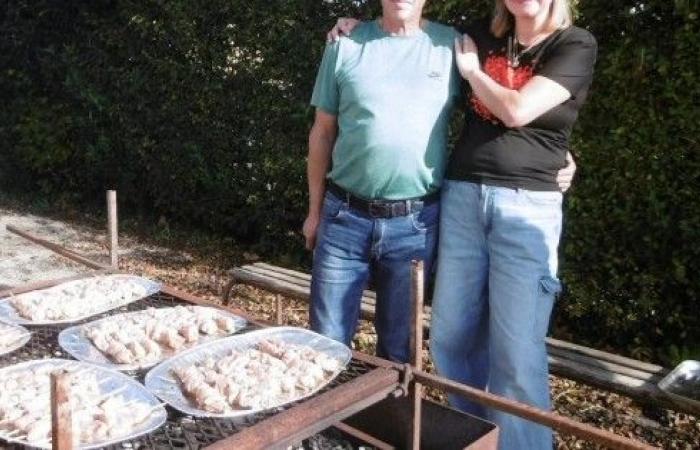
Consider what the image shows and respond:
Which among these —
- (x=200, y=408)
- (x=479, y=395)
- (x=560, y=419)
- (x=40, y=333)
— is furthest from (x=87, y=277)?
(x=560, y=419)

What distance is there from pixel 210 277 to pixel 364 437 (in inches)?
138

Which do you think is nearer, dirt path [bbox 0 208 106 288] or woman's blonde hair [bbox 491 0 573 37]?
woman's blonde hair [bbox 491 0 573 37]

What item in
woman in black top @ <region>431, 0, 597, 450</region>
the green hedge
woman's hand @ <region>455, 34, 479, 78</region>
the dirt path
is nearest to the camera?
woman in black top @ <region>431, 0, 597, 450</region>

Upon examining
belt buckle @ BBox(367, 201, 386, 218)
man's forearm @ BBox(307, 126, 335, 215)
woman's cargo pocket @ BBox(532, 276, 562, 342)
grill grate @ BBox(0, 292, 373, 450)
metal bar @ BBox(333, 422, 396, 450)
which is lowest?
metal bar @ BBox(333, 422, 396, 450)

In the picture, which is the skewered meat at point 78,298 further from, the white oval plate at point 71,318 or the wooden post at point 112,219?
the wooden post at point 112,219

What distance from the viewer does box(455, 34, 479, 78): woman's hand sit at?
2.55 metres

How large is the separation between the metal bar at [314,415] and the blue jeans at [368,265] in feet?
2.53

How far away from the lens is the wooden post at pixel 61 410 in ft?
4.65

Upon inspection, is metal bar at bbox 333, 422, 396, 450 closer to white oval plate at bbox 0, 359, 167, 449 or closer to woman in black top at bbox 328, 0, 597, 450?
woman in black top at bbox 328, 0, 597, 450

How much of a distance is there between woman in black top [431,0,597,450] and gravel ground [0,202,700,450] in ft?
3.84

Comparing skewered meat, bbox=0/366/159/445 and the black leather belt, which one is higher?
the black leather belt

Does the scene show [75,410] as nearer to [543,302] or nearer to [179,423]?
[179,423]

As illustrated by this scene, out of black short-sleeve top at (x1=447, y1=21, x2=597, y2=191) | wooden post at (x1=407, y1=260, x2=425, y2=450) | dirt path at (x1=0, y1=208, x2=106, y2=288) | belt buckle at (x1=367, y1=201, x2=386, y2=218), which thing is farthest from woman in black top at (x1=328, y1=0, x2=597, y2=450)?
dirt path at (x1=0, y1=208, x2=106, y2=288)

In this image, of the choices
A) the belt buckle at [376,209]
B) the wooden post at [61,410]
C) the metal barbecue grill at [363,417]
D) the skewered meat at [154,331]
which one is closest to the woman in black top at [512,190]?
the belt buckle at [376,209]
